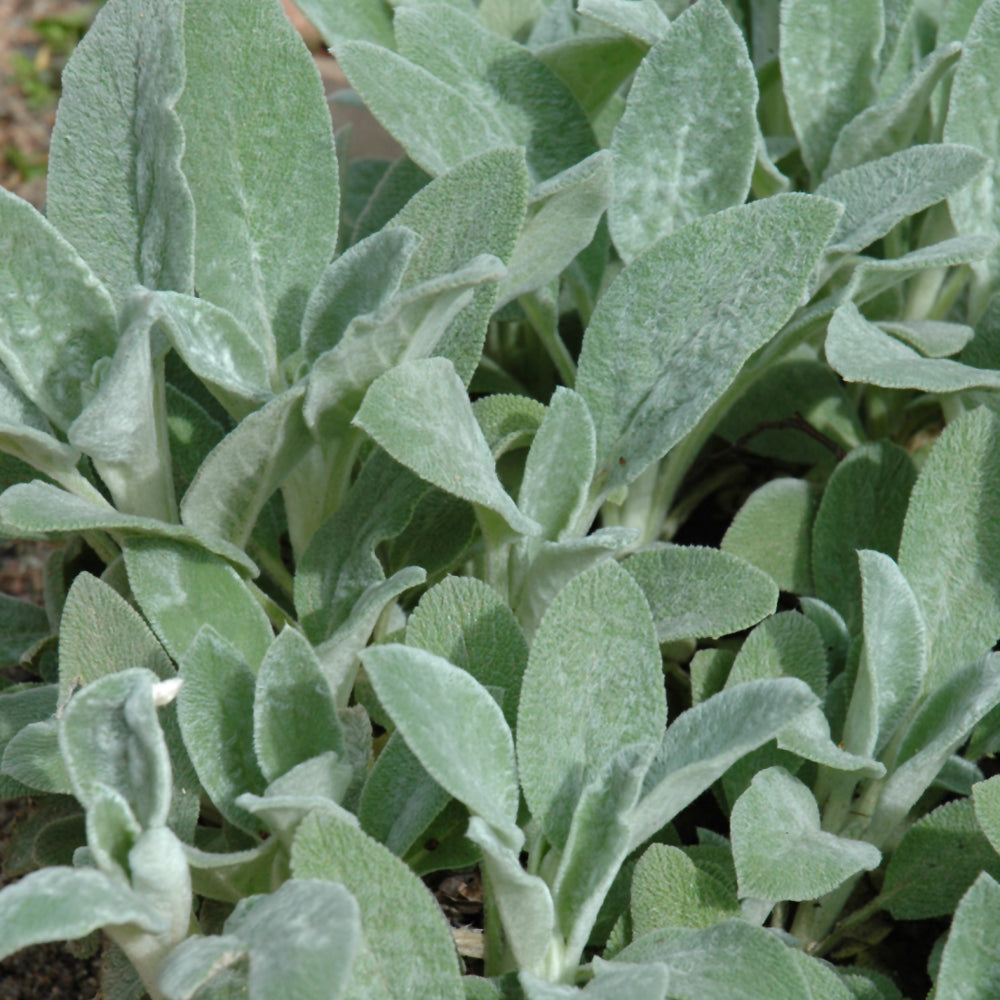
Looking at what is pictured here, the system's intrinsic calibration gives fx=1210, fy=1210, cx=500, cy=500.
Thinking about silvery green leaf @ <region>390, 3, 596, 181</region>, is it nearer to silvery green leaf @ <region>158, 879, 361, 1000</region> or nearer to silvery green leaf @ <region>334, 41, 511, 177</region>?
silvery green leaf @ <region>334, 41, 511, 177</region>

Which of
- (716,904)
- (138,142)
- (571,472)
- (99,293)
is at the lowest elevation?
(716,904)

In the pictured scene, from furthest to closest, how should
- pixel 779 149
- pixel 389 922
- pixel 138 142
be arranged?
pixel 779 149, pixel 138 142, pixel 389 922

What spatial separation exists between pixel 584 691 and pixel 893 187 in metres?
0.52

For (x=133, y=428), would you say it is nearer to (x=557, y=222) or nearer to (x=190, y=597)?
(x=190, y=597)

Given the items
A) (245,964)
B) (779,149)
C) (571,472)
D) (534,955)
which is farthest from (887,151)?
(245,964)

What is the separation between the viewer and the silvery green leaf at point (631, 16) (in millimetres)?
1047

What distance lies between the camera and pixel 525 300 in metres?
1.14

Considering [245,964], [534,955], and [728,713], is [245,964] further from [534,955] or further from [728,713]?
[728,713]

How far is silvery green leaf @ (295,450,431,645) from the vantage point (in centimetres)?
92

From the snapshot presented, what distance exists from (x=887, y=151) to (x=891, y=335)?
0.22 m

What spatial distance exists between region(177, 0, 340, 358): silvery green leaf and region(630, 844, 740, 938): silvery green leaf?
0.50 meters

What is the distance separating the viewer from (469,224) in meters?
0.90

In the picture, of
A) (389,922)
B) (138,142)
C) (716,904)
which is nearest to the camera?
(389,922)

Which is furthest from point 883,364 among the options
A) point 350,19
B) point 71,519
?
point 350,19
